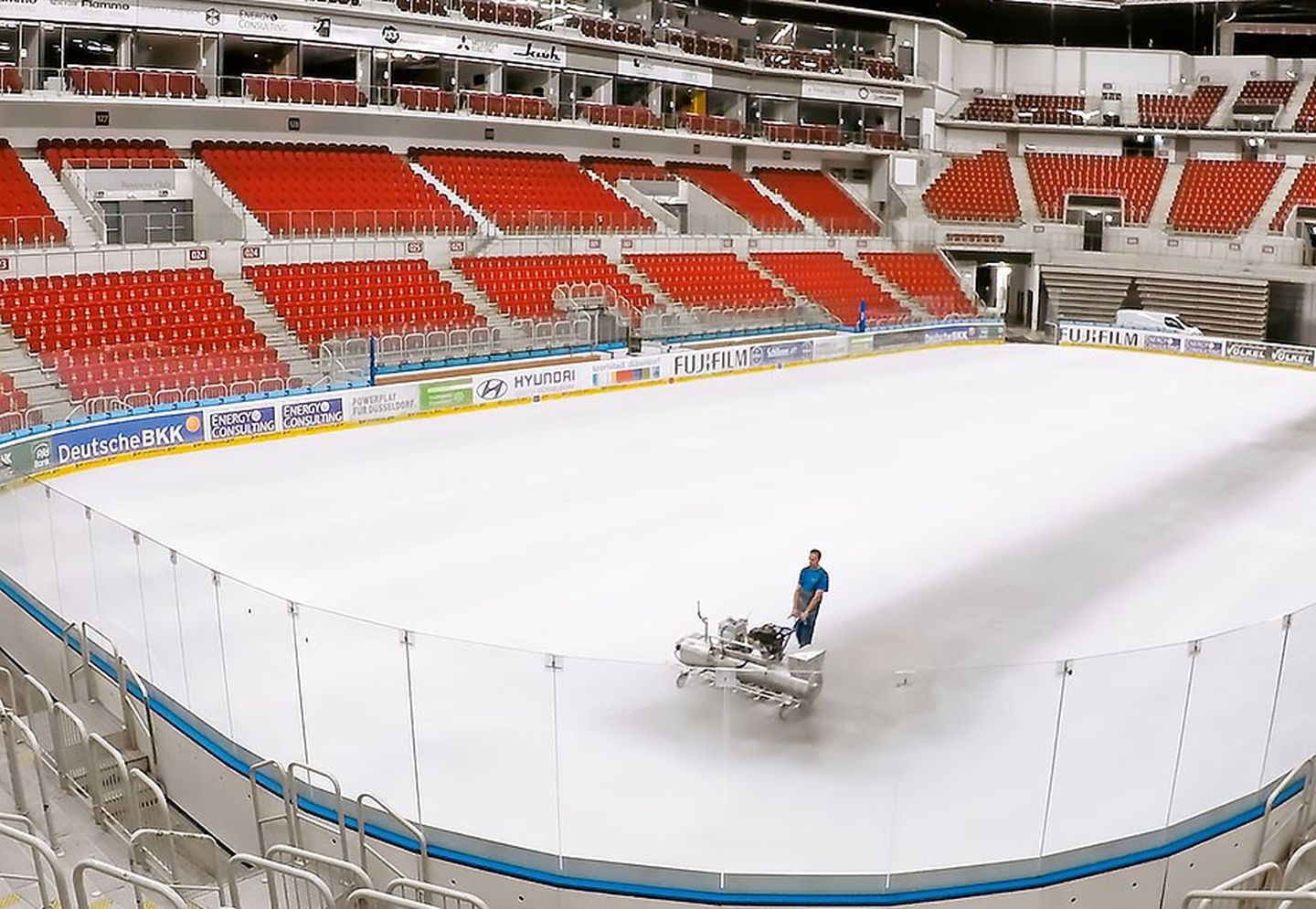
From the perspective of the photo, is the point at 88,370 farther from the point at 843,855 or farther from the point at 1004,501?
Answer: the point at 843,855

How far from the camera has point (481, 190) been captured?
1206 inches

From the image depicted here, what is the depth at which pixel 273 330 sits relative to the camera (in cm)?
2186

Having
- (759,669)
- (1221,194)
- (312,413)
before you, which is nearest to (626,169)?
(312,413)

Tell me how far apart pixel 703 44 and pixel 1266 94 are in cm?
2077

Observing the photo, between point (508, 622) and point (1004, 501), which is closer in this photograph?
point (508, 622)

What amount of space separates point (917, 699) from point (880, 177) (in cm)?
3935

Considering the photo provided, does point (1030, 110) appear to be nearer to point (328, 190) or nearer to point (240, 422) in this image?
point (328, 190)

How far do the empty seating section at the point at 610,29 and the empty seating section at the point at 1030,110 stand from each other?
47.7 ft

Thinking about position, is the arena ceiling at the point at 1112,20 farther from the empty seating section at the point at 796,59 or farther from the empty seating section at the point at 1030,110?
the empty seating section at the point at 1030,110

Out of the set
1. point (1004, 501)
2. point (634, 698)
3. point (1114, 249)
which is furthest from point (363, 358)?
point (1114, 249)

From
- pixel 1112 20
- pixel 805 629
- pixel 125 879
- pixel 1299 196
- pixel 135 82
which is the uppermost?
pixel 1112 20

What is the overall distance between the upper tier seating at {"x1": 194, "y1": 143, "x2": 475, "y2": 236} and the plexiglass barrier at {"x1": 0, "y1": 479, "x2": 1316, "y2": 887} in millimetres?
19816

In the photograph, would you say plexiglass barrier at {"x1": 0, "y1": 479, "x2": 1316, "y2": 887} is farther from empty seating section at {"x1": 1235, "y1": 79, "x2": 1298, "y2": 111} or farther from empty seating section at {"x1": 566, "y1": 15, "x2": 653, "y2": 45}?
empty seating section at {"x1": 1235, "y1": 79, "x2": 1298, "y2": 111}

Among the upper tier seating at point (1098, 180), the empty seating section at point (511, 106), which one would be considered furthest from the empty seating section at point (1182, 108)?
the empty seating section at point (511, 106)
